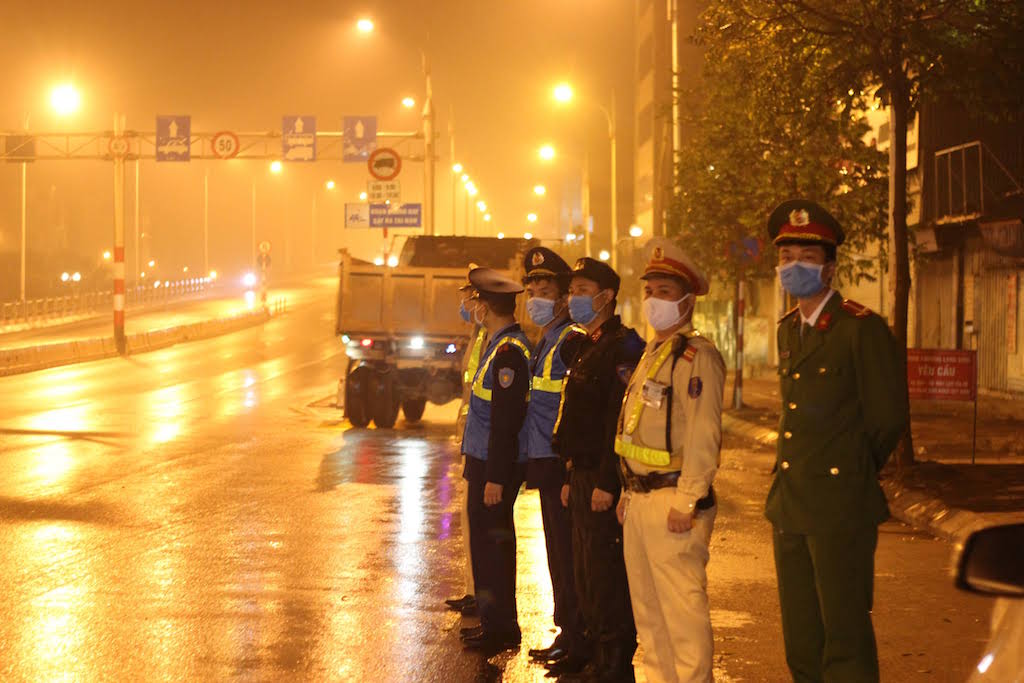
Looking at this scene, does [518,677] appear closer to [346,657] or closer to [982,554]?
[346,657]

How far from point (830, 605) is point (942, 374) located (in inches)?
415

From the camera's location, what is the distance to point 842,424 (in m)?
5.23

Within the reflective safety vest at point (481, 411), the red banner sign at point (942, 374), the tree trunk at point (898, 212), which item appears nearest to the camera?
the reflective safety vest at point (481, 411)

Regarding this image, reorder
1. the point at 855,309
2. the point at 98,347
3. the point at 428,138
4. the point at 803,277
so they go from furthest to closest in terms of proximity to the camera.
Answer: the point at 98,347, the point at 428,138, the point at 803,277, the point at 855,309

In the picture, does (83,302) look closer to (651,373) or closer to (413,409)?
(413,409)

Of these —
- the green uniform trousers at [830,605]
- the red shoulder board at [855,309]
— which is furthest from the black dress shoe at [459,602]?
the red shoulder board at [855,309]

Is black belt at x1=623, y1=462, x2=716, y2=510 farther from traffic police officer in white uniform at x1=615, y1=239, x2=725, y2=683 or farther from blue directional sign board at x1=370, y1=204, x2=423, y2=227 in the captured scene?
blue directional sign board at x1=370, y1=204, x2=423, y2=227

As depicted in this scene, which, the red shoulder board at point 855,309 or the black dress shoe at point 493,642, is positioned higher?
the red shoulder board at point 855,309

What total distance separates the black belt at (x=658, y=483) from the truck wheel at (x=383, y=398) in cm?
1469

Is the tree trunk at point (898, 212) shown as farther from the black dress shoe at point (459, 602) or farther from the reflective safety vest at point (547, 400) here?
the reflective safety vest at point (547, 400)

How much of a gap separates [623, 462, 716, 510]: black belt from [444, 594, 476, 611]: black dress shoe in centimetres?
243

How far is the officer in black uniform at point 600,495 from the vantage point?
658 centimetres

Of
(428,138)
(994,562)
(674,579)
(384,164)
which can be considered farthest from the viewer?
(428,138)

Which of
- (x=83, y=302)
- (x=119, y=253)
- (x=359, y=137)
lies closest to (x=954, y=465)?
(x=359, y=137)
